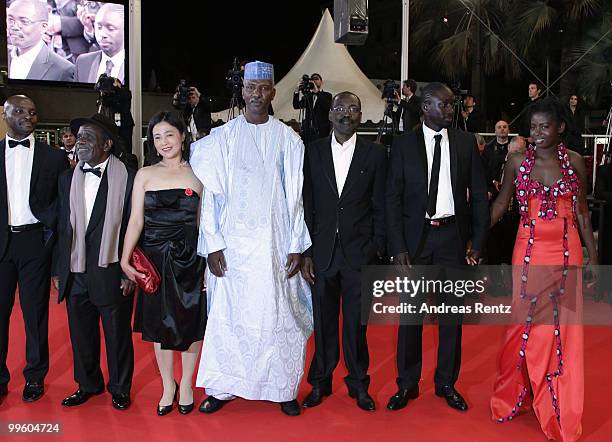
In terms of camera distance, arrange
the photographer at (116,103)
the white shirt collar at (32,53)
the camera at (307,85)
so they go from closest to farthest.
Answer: the photographer at (116,103) → the camera at (307,85) → the white shirt collar at (32,53)

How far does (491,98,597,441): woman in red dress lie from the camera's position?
3.35 m

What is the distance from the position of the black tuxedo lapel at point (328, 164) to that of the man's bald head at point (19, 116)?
62.7 inches

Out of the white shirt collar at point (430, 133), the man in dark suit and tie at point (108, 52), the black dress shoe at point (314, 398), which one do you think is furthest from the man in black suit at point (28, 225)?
the man in dark suit and tie at point (108, 52)

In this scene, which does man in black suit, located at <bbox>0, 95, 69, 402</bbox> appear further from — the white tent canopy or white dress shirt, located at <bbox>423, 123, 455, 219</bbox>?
the white tent canopy

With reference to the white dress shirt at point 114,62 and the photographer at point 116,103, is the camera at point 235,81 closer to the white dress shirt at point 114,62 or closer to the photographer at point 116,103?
the photographer at point 116,103

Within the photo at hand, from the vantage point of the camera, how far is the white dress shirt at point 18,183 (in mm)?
3773

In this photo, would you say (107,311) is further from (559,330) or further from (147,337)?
(559,330)

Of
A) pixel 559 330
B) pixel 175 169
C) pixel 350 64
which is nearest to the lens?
pixel 559 330

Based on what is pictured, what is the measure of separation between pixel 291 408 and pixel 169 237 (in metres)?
1.11

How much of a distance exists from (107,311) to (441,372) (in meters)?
1.86

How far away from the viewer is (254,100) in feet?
11.7

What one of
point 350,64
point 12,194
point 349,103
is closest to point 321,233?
point 349,103

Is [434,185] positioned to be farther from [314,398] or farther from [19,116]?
[19,116]

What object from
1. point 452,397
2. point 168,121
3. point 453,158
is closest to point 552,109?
point 453,158
